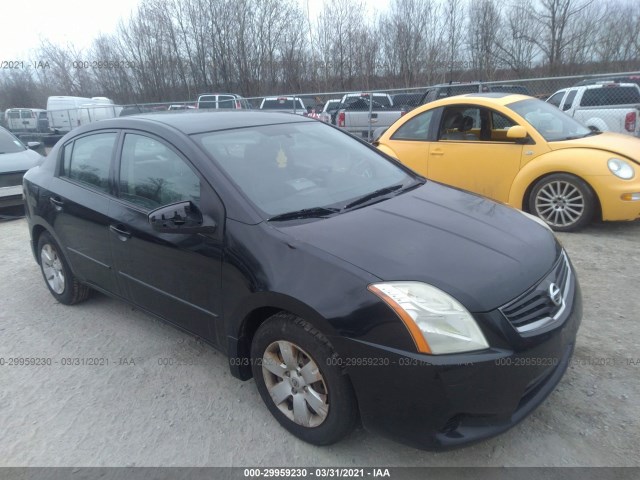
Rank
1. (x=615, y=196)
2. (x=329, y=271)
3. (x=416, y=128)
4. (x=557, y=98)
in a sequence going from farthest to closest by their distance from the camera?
1. (x=557, y=98)
2. (x=416, y=128)
3. (x=615, y=196)
4. (x=329, y=271)

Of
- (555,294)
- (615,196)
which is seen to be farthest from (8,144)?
(615,196)

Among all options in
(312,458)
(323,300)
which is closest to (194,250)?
(323,300)

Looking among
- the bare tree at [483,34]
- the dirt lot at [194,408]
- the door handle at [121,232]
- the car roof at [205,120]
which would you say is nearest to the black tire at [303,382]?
the dirt lot at [194,408]

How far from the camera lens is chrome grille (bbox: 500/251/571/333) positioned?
2131 mm

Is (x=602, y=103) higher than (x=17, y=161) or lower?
higher

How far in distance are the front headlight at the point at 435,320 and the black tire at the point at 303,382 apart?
1.31 feet

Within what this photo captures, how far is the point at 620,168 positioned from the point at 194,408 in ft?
16.8

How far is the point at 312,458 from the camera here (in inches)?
94.8

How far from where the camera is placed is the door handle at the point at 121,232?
10.5 feet

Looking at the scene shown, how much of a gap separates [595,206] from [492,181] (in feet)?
3.95

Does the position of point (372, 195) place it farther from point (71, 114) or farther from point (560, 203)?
point (71, 114)

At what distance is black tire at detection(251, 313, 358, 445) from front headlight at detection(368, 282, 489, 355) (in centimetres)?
40

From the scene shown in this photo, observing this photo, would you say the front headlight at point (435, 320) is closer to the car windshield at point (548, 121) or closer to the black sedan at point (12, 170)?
the car windshield at point (548, 121)

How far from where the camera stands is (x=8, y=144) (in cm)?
877
